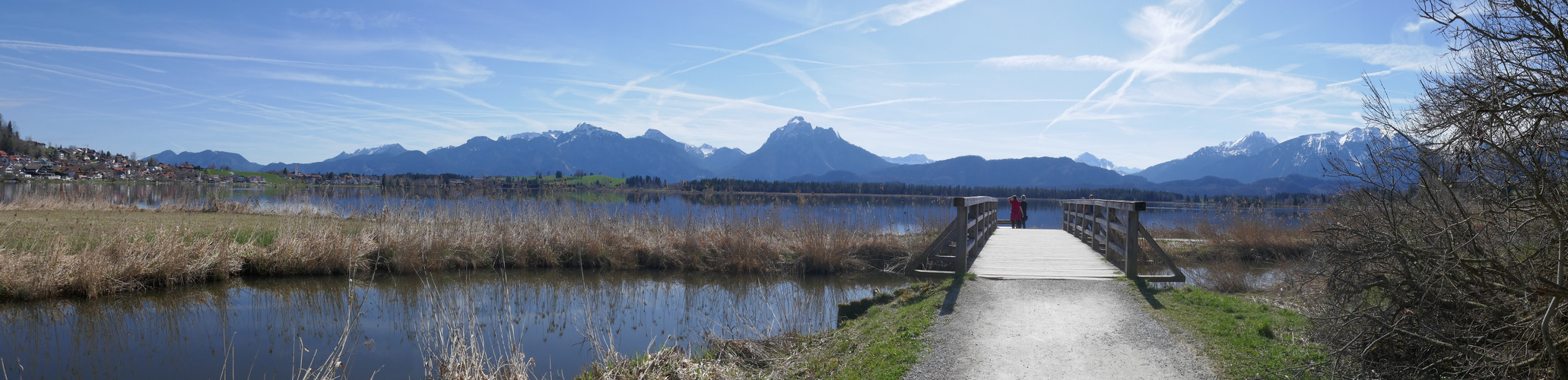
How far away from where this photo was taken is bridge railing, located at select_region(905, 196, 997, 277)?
33.5 ft

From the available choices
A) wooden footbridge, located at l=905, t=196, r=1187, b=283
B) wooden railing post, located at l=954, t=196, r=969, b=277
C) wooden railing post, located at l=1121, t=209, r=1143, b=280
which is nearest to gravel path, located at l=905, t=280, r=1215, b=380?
wooden railing post, located at l=1121, t=209, r=1143, b=280

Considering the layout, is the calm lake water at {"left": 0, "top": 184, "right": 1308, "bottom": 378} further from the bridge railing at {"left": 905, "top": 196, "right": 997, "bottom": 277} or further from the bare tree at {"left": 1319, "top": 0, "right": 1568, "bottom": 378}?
the bare tree at {"left": 1319, "top": 0, "right": 1568, "bottom": 378}

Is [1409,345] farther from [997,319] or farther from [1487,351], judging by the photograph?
[997,319]

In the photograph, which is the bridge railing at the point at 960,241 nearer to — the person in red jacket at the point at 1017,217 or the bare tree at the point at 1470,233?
the person in red jacket at the point at 1017,217

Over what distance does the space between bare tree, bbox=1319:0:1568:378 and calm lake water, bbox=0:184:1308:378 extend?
559cm

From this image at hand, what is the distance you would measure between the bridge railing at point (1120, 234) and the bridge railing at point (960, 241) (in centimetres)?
207

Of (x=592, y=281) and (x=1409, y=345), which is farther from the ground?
(x=1409, y=345)

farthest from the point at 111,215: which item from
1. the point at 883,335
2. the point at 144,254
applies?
the point at 883,335

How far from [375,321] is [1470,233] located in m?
12.5

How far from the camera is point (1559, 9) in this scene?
346 cm

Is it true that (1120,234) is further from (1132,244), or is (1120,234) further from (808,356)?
(808,356)

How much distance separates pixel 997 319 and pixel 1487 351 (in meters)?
3.90

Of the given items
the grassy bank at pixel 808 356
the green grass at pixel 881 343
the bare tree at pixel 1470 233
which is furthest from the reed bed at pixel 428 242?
the bare tree at pixel 1470 233

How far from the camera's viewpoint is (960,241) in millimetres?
10156
